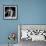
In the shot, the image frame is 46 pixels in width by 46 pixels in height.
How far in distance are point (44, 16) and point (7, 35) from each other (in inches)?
54.2

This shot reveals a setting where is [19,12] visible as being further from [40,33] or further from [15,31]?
[40,33]

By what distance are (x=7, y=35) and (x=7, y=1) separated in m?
1.13

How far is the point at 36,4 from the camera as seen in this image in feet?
15.0

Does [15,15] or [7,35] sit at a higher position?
[15,15]

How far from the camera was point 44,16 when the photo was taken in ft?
15.0

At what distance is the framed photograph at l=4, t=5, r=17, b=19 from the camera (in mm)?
4546

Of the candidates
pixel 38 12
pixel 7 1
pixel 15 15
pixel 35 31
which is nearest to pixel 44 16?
pixel 38 12

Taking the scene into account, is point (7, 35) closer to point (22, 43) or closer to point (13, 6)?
point (22, 43)

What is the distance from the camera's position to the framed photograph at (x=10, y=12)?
14.9 ft

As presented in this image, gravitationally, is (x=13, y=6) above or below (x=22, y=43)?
above

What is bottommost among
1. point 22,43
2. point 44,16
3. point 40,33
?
point 22,43

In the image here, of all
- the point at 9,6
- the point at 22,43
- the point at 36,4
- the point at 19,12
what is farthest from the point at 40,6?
the point at 22,43

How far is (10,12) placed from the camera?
4.55 metres

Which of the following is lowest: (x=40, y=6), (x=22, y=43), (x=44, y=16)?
(x=22, y=43)
